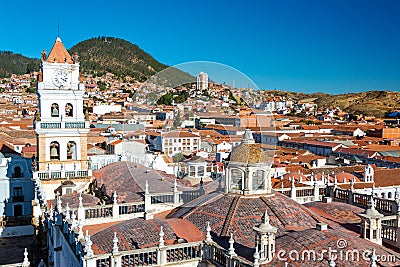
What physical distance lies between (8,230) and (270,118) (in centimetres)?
2874

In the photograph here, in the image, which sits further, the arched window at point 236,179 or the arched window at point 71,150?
the arched window at point 71,150

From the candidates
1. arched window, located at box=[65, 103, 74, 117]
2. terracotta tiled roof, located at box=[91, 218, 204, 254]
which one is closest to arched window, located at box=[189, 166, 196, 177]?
terracotta tiled roof, located at box=[91, 218, 204, 254]

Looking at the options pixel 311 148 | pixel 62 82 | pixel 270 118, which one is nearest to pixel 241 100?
pixel 270 118

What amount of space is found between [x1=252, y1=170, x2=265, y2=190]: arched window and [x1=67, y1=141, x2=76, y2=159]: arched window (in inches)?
758

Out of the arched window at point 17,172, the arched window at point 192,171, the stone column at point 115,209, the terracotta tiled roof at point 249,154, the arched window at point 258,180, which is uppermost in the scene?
the terracotta tiled roof at point 249,154

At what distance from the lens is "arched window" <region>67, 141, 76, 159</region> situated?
106 feet

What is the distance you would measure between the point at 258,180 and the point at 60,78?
66.8 ft

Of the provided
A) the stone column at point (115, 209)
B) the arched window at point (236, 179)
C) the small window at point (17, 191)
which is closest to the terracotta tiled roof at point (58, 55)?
the stone column at point (115, 209)

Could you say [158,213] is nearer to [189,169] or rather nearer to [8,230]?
[189,169]

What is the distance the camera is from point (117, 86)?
197 m

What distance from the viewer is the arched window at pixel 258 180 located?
53.9 feet

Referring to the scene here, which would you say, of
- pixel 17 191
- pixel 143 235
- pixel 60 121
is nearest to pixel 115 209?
pixel 143 235

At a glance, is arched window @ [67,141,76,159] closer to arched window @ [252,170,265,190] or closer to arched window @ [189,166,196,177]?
arched window @ [189,166,196,177]

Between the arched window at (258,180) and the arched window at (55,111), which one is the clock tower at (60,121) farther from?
the arched window at (258,180)
